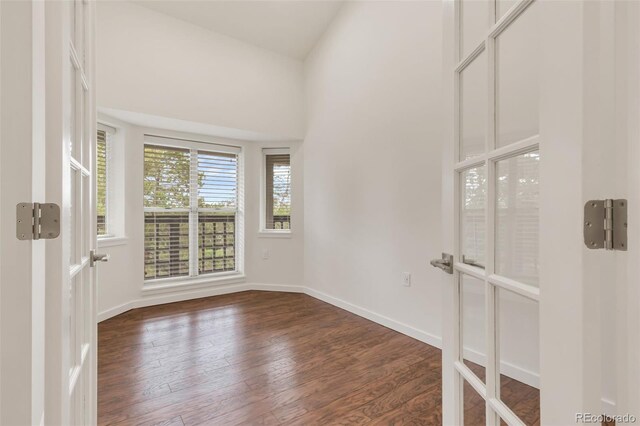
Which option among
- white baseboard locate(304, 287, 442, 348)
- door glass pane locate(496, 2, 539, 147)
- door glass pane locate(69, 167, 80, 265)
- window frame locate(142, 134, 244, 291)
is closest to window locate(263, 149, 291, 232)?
window frame locate(142, 134, 244, 291)

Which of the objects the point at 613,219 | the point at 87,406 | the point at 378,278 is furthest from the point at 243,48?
the point at 613,219

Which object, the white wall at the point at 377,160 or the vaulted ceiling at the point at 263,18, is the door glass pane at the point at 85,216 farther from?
the vaulted ceiling at the point at 263,18

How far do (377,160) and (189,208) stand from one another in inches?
94.2

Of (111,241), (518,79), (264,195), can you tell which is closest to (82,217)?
(518,79)

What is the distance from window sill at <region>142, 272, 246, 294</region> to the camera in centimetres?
334

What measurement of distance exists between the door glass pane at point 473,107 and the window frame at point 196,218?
3.36 metres

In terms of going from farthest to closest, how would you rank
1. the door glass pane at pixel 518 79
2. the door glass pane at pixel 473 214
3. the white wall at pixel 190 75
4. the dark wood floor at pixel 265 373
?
the white wall at pixel 190 75, the dark wood floor at pixel 265 373, the door glass pane at pixel 473 214, the door glass pane at pixel 518 79

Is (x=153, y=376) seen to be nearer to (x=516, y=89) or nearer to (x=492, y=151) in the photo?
(x=492, y=151)

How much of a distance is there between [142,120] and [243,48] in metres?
1.41

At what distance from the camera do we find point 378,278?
2.77 m

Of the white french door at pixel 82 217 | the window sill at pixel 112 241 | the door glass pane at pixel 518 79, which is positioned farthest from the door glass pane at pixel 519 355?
the window sill at pixel 112 241

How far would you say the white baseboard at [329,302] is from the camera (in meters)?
0.76

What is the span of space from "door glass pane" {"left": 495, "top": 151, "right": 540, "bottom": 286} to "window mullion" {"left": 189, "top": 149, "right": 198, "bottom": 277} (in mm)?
3534

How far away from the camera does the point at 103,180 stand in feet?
9.91
